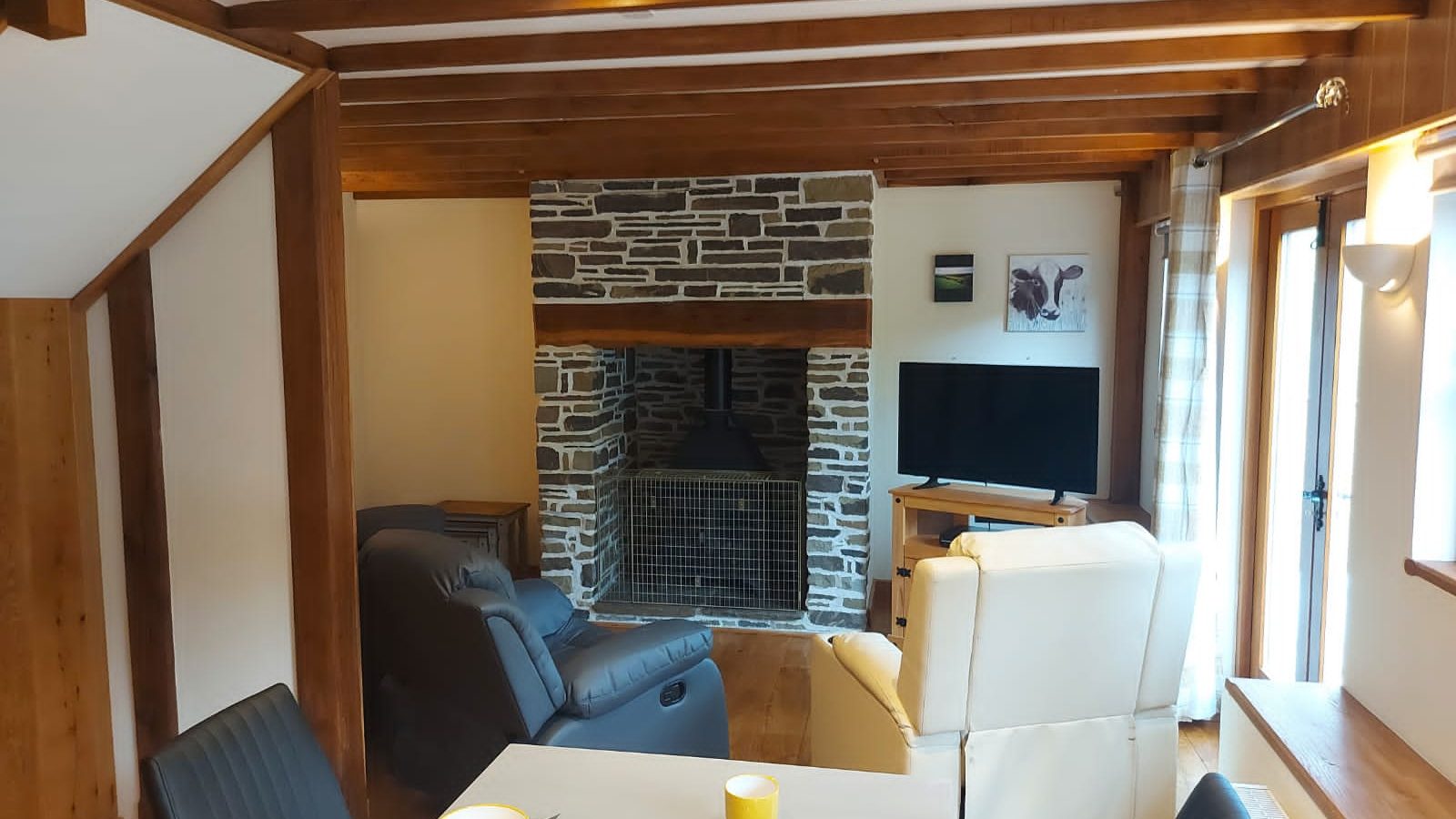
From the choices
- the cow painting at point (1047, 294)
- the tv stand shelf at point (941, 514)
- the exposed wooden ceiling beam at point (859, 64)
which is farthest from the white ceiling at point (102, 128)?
the cow painting at point (1047, 294)

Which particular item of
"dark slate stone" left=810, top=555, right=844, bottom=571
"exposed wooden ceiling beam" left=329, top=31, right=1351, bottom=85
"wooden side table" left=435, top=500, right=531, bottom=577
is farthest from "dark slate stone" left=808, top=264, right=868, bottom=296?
"wooden side table" left=435, top=500, right=531, bottom=577

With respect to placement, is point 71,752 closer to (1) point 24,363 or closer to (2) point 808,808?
(1) point 24,363

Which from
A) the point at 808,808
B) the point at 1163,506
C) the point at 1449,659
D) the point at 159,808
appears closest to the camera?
the point at 159,808

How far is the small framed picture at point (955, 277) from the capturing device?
5.39 metres

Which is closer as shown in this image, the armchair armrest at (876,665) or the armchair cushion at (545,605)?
the armchair armrest at (876,665)

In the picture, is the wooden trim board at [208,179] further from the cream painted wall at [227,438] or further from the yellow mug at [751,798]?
the yellow mug at [751,798]

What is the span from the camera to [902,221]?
17.9 ft

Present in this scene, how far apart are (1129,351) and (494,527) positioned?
3.63 m

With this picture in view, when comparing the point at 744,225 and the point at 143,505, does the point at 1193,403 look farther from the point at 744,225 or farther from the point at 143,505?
the point at 143,505

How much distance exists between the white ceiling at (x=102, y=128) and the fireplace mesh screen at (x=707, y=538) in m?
3.04

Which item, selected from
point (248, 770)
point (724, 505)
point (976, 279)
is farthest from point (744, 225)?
point (248, 770)

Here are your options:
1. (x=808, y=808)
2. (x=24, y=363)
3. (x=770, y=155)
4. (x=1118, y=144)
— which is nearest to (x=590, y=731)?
(x=808, y=808)

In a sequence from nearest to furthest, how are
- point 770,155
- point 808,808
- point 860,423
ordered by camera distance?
point 808,808 < point 770,155 < point 860,423

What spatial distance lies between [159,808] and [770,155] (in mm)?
3628
